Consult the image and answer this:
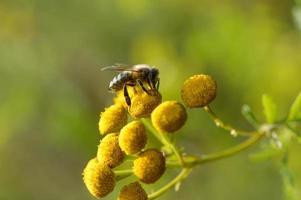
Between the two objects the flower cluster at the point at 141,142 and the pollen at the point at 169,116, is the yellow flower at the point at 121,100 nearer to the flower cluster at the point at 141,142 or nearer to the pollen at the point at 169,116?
the flower cluster at the point at 141,142

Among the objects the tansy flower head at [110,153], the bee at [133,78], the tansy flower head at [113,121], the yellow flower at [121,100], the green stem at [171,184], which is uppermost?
the bee at [133,78]

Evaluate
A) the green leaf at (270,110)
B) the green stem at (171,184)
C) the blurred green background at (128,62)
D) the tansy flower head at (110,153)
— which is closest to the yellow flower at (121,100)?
the tansy flower head at (110,153)

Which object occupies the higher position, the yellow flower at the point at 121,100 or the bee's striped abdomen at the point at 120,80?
the bee's striped abdomen at the point at 120,80

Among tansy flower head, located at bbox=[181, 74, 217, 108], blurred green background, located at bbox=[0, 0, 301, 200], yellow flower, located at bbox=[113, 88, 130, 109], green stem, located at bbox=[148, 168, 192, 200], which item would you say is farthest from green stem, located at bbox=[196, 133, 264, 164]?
blurred green background, located at bbox=[0, 0, 301, 200]

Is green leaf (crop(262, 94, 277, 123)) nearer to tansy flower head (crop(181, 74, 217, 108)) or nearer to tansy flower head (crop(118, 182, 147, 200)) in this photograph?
tansy flower head (crop(181, 74, 217, 108))

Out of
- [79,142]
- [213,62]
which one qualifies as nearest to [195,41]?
[213,62]

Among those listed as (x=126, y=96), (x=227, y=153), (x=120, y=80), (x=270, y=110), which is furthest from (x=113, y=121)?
(x=270, y=110)

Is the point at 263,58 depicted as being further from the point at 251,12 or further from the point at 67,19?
the point at 67,19

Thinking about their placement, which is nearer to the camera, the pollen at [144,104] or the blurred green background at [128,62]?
the pollen at [144,104]
